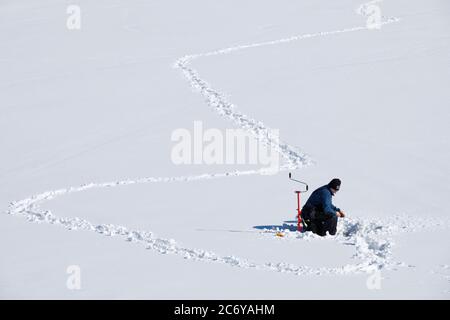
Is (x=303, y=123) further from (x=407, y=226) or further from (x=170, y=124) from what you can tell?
(x=407, y=226)

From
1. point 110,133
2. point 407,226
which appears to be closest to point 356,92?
point 110,133

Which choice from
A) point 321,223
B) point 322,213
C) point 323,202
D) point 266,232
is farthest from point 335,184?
point 266,232

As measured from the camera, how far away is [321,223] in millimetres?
12375

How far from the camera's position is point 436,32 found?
27.5 m

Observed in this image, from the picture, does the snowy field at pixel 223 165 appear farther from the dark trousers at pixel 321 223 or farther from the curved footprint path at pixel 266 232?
the dark trousers at pixel 321 223

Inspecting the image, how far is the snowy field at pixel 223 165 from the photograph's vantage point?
1091cm

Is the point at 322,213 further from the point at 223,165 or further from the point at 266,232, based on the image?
the point at 223,165

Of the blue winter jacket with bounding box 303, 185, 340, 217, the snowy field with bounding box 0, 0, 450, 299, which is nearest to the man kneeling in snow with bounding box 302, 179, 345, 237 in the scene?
the blue winter jacket with bounding box 303, 185, 340, 217

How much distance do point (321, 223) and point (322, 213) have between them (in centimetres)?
17

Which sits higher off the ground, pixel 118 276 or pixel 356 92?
pixel 356 92

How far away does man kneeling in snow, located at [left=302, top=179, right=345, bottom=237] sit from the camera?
40.3 feet

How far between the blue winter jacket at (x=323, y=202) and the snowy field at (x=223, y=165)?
48cm

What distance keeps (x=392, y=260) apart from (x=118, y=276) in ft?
13.8
